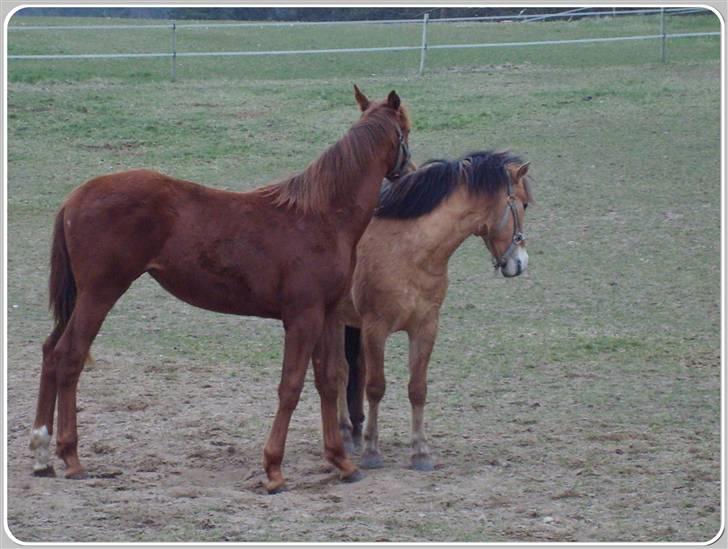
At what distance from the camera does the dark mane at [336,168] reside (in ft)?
18.3

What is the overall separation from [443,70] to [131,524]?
17.3 m

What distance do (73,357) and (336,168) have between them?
1667 mm

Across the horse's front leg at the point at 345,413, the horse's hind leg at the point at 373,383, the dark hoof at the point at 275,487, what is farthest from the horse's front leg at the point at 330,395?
the horse's front leg at the point at 345,413

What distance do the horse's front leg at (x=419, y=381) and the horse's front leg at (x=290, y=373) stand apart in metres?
0.76

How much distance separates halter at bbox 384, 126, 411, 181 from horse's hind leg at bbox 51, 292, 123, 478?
160cm

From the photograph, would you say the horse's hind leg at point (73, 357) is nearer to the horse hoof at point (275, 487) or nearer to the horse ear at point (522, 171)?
the horse hoof at point (275, 487)

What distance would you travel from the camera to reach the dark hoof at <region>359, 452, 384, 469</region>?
605 centimetres

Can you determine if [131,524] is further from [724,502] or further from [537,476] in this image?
[724,502]

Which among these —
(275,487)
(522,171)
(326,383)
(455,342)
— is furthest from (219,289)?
(455,342)

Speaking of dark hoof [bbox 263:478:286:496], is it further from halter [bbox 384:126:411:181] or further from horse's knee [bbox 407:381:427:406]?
halter [bbox 384:126:411:181]

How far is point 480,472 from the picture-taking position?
5820mm

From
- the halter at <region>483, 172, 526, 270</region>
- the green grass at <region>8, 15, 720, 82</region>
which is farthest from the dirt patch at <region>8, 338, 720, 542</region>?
the green grass at <region>8, 15, 720, 82</region>

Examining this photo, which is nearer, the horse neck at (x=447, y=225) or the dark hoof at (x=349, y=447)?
the horse neck at (x=447, y=225)

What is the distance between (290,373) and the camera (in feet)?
18.0
